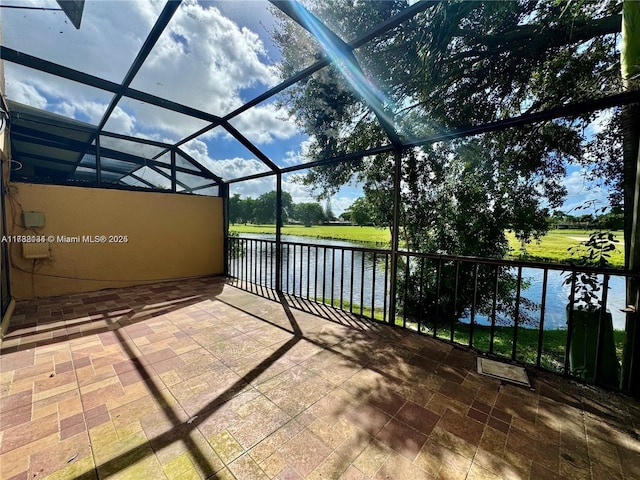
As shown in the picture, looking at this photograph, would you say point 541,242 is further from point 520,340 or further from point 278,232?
point 278,232

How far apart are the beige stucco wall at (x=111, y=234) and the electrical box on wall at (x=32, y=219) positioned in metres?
0.08

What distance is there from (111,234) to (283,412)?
15.1 feet

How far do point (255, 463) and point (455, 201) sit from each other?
209 inches

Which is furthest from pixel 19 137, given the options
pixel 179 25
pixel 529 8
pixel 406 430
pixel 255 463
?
pixel 529 8

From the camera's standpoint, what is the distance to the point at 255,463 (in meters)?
1.26

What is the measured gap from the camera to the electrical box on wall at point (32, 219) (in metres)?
3.74

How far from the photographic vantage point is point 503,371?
83.7 inches

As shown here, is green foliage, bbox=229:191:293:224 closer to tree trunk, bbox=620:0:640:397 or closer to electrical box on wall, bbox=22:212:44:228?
electrical box on wall, bbox=22:212:44:228

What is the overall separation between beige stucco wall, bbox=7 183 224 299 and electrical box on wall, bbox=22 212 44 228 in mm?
82

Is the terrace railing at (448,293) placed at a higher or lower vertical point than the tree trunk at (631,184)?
lower

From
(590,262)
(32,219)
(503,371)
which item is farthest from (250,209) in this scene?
(590,262)

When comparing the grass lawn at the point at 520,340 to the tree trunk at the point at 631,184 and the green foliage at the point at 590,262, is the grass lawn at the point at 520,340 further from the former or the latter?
the tree trunk at the point at 631,184

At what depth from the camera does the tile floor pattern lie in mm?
1262

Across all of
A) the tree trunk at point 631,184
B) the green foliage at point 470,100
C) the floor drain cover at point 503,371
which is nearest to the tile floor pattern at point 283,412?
the floor drain cover at point 503,371
